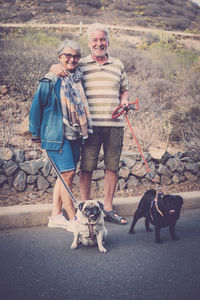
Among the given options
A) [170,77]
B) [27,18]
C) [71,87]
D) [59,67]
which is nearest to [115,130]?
[71,87]

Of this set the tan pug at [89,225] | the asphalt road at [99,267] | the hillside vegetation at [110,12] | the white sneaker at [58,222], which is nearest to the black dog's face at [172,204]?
the asphalt road at [99,267]

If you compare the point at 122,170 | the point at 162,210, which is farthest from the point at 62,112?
the point at 122,170

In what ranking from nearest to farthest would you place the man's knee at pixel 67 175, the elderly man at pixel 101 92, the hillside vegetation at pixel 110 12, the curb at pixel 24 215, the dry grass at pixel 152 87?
the man's knee at pixel 67 175, the elderly man at pixel 101 92, the curb at pixel 24 215, the dry grass at pixel 152 87, the hillside vegetation at pixel 110 12

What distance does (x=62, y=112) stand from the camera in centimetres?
293

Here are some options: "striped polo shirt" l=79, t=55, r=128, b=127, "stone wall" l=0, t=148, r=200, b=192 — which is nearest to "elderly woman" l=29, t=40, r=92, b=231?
"striped polo shirt" l=79, t=55, r=128, b=127

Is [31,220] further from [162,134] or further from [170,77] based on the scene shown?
[170,77]

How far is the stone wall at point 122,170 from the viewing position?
4.11 metres

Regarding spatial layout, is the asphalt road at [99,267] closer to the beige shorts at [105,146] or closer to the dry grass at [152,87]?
the beige shorts at [105,146]

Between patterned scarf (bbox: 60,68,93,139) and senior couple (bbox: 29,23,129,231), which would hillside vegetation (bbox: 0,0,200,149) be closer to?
senior couple (bbox: 29,23,129,231)

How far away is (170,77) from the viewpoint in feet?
32.9

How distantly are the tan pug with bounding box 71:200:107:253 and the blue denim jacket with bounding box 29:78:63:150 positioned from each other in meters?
0.73

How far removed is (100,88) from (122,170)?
1.78 m

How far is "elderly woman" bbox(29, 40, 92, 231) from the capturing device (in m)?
2.87

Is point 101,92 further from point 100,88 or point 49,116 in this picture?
point 49,116
